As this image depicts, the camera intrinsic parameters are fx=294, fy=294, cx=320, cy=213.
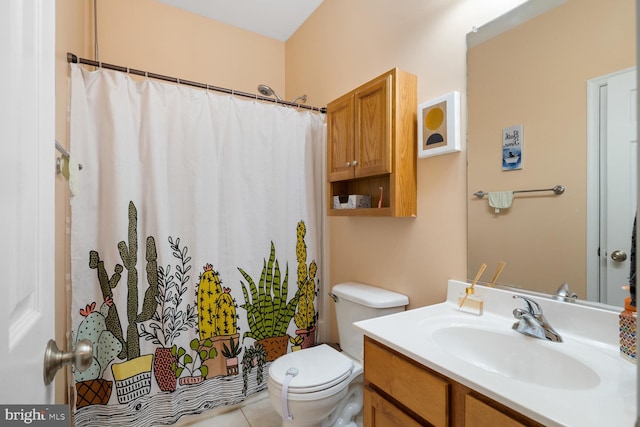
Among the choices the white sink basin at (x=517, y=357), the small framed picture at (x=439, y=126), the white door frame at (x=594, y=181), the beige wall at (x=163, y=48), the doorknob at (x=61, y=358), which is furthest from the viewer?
the beige wall at (x=163, y=48)

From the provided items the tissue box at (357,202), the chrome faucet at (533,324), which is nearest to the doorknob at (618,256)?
the chrome faucet at (533,324)

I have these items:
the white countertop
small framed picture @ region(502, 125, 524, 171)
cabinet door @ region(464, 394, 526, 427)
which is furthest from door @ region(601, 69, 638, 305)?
cabinet door @ region(464, 394, 526, 427)

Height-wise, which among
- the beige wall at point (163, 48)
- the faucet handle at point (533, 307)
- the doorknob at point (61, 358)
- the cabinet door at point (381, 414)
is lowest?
the cabinet door at point (381, 414)

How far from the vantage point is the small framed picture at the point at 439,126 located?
1281 mm

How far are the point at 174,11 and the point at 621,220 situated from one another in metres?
2.90

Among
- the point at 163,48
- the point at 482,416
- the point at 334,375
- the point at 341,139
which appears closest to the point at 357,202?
the point at 341,139

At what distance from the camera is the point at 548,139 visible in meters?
1.03

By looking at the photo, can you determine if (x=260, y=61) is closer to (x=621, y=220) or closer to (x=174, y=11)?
(x=174, y=11)

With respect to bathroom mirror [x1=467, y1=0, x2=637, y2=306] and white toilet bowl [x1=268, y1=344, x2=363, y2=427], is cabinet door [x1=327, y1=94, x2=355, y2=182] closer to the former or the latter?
bathroom mirror [x1=467, y1=0, x2=637, y2=306]

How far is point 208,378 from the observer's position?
173 cm

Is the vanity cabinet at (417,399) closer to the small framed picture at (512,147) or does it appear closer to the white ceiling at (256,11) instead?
the small framed picture at (512,147)

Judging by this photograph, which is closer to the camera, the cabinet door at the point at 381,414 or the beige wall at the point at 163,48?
the cabinet door at the point at 381,414

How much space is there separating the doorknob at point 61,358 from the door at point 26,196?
0.02 meters

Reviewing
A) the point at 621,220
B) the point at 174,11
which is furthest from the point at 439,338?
the point at 174,11
